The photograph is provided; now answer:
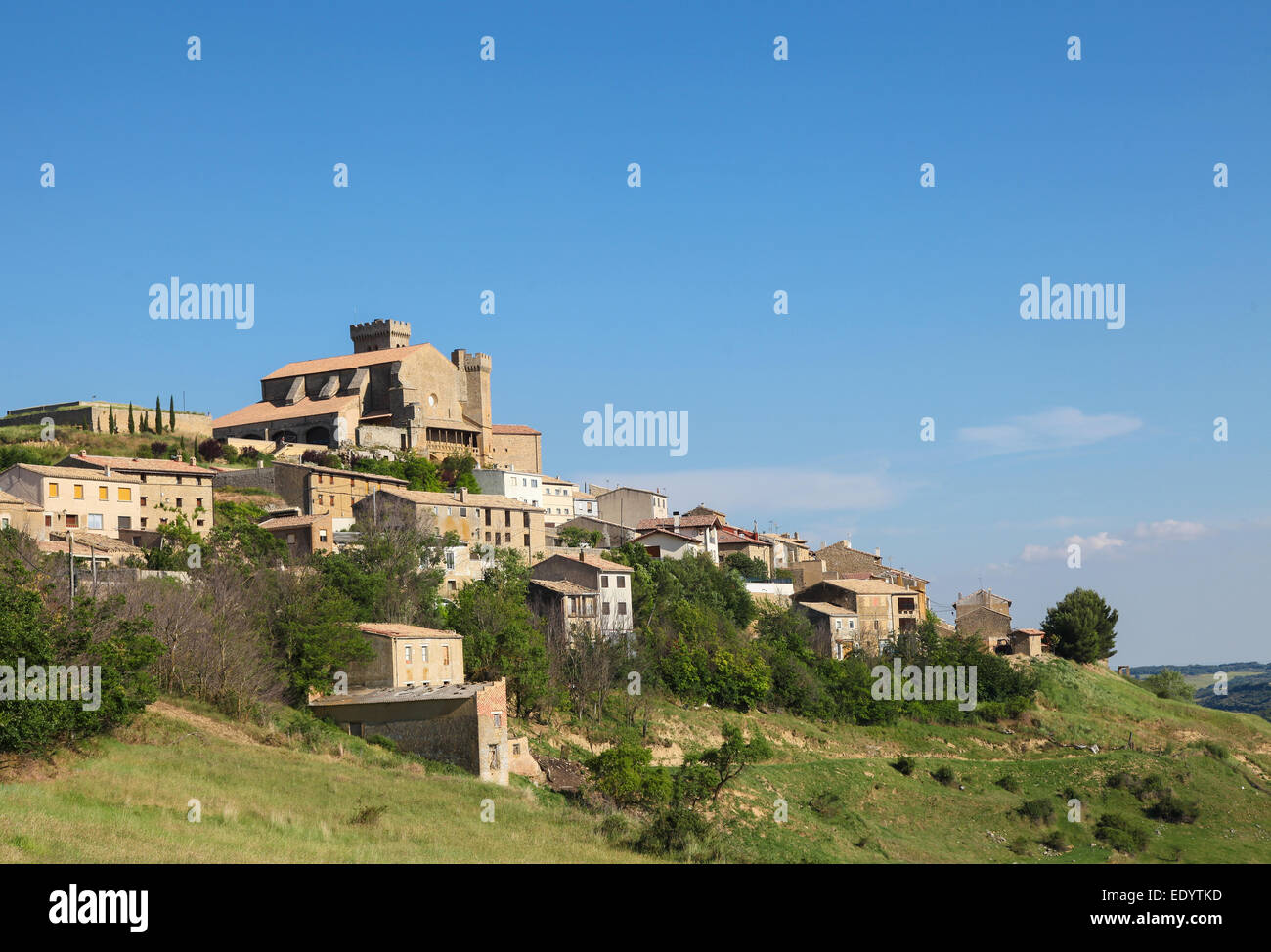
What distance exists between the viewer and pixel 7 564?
35.5 metres

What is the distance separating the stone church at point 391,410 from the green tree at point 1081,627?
4080cm

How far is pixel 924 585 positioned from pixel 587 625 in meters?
40.9

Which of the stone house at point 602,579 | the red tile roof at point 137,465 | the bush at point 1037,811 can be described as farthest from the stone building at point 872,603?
the red tile roof at point 137,465

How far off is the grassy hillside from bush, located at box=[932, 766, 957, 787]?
31 centimetres

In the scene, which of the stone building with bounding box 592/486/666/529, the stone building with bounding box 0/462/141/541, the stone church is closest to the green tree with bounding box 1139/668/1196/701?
the stone building with bounding box 592/486/666/529

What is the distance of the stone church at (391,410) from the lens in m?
85.8

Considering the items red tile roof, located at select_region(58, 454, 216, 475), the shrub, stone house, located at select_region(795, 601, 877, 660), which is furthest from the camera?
stone house, located at select_region(795, 601, 877, 660)

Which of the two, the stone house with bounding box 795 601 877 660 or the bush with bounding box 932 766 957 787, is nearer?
the bush with bounding box 932 766 957 787

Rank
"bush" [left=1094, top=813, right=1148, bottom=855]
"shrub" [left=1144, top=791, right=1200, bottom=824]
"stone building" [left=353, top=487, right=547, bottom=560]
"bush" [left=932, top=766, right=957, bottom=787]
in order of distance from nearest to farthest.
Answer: "bush" [left=1094, top=813, right=1148, bottom=855]
"shrub" [left=1144, top=791, right=1200, bottom=824]
"bush" [left=932, top=766, right=957, bottom=787]
"stone building" [left=353, top=487, right=547, bottom=560]

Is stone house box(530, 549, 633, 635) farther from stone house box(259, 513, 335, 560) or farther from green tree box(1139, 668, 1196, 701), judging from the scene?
green tree box(1139, 668, 1196, 701)

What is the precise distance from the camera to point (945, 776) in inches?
2218

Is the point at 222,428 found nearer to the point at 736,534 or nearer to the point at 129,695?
the point at 736,534

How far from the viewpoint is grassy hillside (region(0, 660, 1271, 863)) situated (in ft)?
78.1
